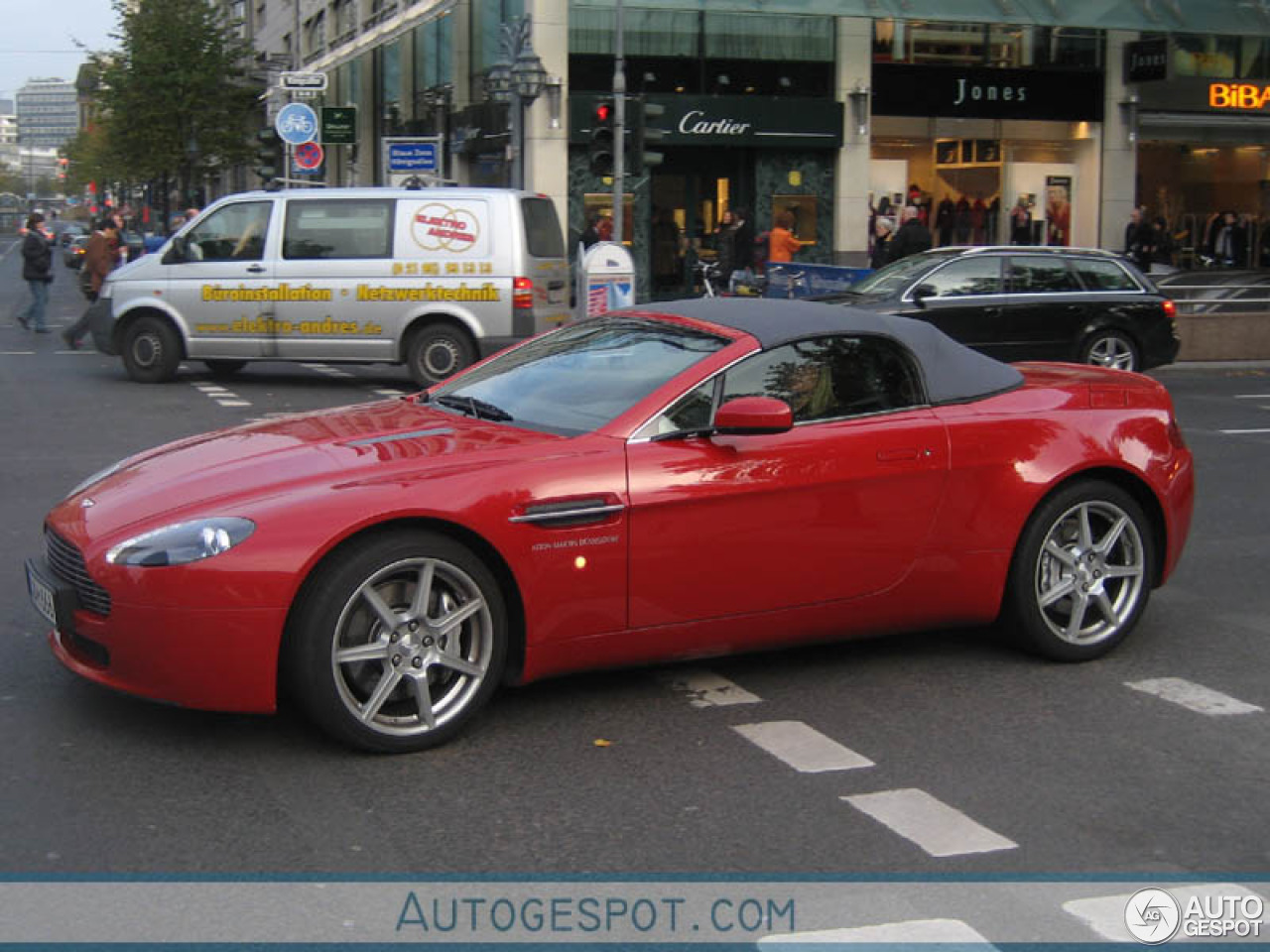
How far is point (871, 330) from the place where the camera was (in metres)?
5.87

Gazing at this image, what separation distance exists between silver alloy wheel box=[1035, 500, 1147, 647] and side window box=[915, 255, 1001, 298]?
1056 cm

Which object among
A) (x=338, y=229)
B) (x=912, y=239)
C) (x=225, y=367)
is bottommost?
(x=225, y=367)

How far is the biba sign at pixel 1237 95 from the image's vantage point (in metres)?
32.6

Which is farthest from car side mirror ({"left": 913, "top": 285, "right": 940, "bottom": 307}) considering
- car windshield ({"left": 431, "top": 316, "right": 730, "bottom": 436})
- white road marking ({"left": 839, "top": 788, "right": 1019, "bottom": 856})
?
white road marking ({"left": 839, "top": 788, "right": 1019, "bottom": 856})


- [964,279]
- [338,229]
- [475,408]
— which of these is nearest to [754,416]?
[475,408]

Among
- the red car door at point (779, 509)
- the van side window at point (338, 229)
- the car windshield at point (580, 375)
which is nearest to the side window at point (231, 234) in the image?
the van side window at point (338, 229)

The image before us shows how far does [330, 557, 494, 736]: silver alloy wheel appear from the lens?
15.6 feet

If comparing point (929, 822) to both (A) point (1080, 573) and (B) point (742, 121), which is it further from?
(B) point (742, 121)

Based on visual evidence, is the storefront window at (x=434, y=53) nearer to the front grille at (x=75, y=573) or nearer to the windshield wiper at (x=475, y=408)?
the windshield wiper at (x=475, y=408)

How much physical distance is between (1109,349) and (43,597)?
13.9 m

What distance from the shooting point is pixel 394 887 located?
12.7ft

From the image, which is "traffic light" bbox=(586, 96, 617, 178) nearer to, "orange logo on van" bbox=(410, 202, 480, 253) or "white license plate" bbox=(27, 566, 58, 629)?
"orange logo on van" bbox=(410, 202, 480, 253)

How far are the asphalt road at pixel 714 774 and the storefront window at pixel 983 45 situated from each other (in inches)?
992

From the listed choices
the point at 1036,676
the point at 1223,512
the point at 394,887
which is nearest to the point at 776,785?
the point at 394,887
